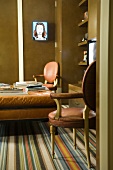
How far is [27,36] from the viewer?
6121 mm

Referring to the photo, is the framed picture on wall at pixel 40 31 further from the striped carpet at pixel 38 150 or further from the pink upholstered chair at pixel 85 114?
the pink upholstered chair at pixel 85 114

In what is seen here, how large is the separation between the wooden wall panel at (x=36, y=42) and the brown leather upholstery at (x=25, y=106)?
3232 millimetres

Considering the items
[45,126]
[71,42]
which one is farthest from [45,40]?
[45,126]

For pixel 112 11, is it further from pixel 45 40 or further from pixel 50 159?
pixel 45 40

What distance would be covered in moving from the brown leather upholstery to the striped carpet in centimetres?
30

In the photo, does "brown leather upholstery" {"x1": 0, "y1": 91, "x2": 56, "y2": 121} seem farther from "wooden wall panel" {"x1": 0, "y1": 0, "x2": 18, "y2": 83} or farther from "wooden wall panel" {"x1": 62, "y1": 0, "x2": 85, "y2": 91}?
"wooden wall panel" {"x1": 0, "y1": 0, "x2": 18, "y2": 83}

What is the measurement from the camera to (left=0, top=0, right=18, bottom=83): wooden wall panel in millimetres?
6012

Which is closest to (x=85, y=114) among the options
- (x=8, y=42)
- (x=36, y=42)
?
(x=36, y=42)

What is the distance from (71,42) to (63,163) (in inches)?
148

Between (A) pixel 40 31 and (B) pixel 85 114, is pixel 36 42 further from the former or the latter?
(B) pixel 85 114

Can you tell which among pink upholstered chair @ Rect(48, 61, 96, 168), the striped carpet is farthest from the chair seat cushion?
the striped carpet

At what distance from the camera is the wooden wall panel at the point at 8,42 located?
6.01 m

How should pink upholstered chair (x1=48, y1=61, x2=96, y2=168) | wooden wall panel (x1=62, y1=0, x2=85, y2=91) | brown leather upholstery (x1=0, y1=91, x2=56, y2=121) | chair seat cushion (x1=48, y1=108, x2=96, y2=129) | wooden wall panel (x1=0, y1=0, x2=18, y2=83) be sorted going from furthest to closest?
wooden wall panel (x1=0, y1=0, x2=18, y2=83) < wooden wall panel (x1=62, y1=0, x2=85, y2=91) < brown leather upholstery (x1=0, y1=91, x2=56, y2=121) < chair seat cushion (x1=48, y1=108, x2=96, y2=129) < pink upholstered chair (x1=48, y1=61, x2=96, y2=168)

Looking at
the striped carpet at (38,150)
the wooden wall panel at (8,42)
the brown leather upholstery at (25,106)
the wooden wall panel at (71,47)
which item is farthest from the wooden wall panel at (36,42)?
the brown leather upholstery at (25,106)
